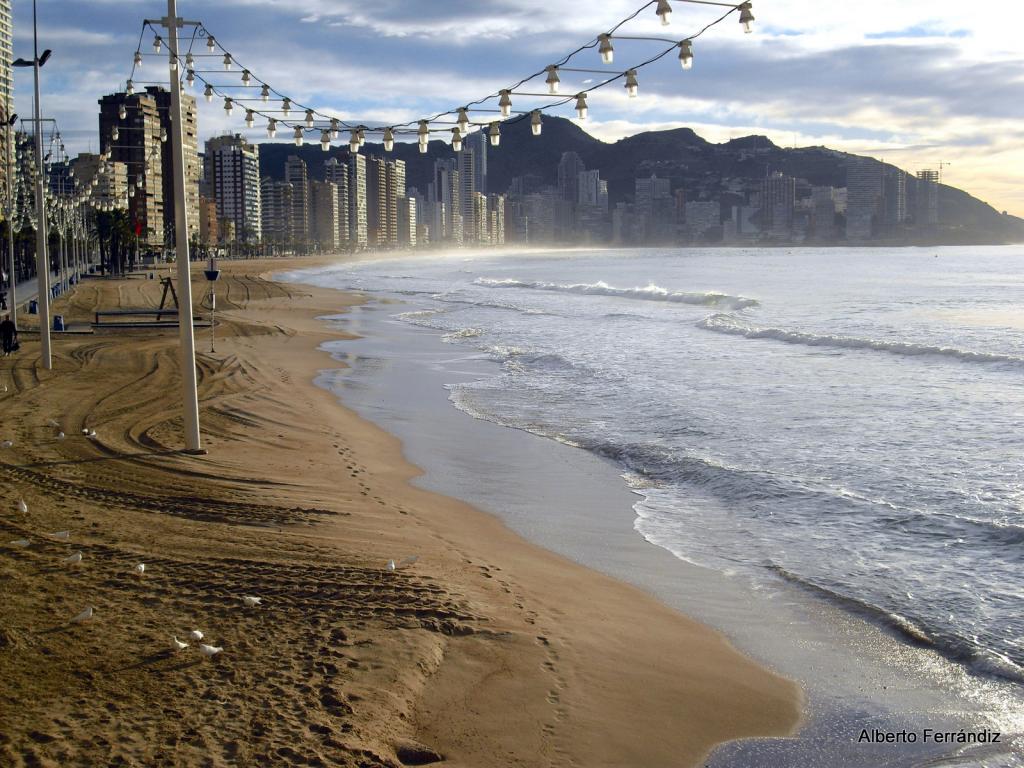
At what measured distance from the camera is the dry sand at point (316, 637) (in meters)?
5.44

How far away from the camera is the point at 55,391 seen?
59.9ft

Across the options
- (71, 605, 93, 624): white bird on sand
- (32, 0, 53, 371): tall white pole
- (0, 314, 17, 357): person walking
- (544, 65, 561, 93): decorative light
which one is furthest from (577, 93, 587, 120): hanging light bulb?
(0, 314, 17, 357): person walking

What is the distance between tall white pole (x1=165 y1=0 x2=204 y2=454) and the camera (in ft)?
37.5

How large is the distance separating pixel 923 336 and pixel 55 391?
90.7 ft

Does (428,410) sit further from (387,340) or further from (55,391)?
(387,340)

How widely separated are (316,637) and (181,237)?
258 inches

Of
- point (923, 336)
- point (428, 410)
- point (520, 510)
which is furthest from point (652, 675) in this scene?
point (923, 336)

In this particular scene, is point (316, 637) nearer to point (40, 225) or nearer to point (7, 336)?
point (40, 225)

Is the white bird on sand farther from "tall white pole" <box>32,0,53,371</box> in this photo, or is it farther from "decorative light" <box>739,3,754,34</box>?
"tall white pole" <box>32,0,53,371</box>

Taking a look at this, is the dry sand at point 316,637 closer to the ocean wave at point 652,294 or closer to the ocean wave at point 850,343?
the ocean wave at point 850,343

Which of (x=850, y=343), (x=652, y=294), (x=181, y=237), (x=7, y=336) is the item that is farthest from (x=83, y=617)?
(x=652, y=294)

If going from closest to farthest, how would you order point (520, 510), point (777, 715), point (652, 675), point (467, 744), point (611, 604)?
1. point (467, 744)
2. point (777, 715)
3. point (652, 675)
4. point (611, 604)
5. point (520, 510)

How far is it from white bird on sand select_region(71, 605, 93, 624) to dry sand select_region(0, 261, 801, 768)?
A: 44 millimetres

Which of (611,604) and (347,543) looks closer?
(611,604)
